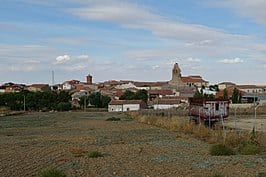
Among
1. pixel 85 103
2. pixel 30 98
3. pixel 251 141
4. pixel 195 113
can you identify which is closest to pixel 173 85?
pixel 85 103

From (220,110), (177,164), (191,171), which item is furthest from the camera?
(220,110)

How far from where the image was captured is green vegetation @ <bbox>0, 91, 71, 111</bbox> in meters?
99.0

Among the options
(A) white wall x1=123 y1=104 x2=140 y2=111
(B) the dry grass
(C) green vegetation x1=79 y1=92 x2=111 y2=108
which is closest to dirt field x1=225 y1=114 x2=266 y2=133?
(B) the dry grass

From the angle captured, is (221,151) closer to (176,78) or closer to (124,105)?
(124,105)

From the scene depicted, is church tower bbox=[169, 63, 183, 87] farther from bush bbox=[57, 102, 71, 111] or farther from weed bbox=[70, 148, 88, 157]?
weed bbox=[70, 148, 88, 157]

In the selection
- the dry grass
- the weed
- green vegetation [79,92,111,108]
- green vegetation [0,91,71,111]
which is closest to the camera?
the weed

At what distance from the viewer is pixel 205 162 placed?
46.7ft

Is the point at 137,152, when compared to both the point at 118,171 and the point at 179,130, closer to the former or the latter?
the point at 118,171

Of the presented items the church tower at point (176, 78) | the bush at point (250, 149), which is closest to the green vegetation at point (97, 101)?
the church tower at point (176, 78)

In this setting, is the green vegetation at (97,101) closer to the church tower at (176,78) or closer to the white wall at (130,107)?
the white wall at (130,107)

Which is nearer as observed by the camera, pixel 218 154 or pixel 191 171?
pixel 191 171

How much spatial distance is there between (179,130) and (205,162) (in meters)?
15.5

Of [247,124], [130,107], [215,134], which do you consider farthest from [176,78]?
[215,134]

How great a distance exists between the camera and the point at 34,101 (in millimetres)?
99688
